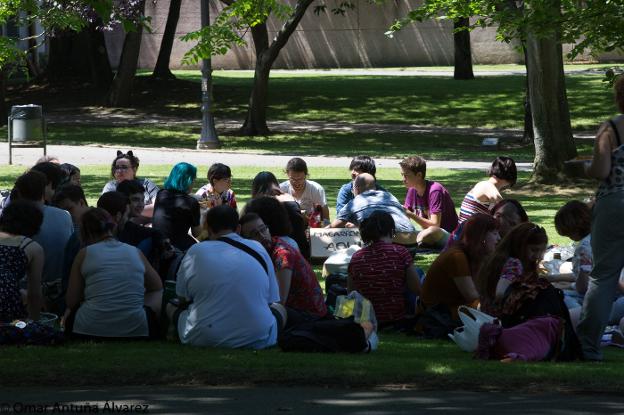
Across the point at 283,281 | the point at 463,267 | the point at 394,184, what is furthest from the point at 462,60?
the point at 283,281

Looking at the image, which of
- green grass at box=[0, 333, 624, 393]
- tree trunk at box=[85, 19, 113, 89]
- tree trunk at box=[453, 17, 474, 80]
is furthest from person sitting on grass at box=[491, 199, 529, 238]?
tree trunk at box=[453, 17, 474, 80]

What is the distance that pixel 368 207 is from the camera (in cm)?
1205

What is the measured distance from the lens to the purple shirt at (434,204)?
1261 cm

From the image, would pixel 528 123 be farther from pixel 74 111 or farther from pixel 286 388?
pixel 286 388

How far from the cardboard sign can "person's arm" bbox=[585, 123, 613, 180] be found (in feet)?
17.5

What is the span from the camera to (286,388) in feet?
22.0

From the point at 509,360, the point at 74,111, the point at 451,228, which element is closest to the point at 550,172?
the point at 451,228

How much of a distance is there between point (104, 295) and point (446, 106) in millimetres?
29540

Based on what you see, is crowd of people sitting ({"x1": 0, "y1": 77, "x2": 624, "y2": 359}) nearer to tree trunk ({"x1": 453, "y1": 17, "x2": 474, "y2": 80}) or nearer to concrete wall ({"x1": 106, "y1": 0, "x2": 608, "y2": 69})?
tree trunk ({"x1": 453, "y1": 17, "x2": 474, "y2": 80})

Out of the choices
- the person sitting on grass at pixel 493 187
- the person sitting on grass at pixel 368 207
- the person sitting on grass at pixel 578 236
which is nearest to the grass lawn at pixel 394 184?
the person sitting on grass at pixel 493 187

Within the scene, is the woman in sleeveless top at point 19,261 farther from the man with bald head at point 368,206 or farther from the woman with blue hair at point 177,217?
the man with bald head at point 368,206

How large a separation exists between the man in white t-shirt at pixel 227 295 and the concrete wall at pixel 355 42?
45.8 meters

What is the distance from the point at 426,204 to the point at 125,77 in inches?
1078

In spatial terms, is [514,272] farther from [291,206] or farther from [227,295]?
[291,206]
